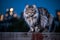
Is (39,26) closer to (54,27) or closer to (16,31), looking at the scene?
(54,27)

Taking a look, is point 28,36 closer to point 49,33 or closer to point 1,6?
point 49,33

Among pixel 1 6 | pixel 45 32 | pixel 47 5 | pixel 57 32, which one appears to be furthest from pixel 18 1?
pixel 57 32

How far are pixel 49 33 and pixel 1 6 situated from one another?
1.59m

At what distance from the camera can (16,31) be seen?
3953mm

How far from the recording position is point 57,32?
12.9 ft

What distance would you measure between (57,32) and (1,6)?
178 cm

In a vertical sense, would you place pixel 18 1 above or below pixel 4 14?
above

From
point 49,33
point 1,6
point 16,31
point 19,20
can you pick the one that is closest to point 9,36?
point 16,31

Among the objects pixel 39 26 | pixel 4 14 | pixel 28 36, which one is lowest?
pixel 28 36

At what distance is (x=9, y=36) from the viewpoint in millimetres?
3947

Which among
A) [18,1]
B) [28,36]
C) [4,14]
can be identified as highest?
[18,1]

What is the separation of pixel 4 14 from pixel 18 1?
555mm

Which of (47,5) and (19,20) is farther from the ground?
(47,5)

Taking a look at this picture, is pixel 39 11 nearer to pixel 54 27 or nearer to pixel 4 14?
pixel 54 27
